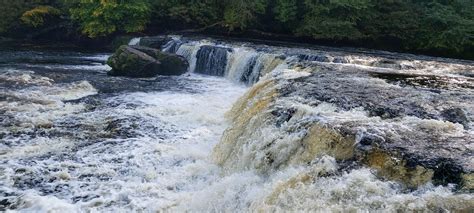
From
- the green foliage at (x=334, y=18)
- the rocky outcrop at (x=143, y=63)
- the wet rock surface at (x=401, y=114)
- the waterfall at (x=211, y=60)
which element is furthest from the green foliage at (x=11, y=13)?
the wet rock surface at (x=401, y=114)

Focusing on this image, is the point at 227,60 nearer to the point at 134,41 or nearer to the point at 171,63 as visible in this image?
the point at 171,63

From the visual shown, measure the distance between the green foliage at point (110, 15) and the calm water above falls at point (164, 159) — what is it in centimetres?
881

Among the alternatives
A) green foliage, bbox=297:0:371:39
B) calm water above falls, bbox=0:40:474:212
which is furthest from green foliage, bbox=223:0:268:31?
calm water above falls, bbox=0:40:474:212

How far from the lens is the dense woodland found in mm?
19672

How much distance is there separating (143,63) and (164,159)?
28.1ft

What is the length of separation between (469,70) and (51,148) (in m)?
10.8

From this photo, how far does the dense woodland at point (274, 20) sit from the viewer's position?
19672mm

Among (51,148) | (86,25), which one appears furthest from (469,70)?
(86,25)

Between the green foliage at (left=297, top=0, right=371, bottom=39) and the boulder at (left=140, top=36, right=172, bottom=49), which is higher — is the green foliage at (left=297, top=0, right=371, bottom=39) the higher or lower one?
the higher one

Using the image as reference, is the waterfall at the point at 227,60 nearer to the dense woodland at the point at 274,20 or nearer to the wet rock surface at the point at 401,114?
the wet rock surface at the point at 401,114

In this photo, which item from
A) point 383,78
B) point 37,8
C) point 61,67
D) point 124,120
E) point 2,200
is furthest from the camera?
point 37,8

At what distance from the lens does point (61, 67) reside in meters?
16.2

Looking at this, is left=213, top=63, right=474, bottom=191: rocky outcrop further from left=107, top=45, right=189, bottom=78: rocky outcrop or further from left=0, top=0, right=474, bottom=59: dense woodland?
left=0, top=0, right=474, bottom=59: dense woodland

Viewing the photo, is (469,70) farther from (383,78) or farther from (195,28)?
(195,28)
